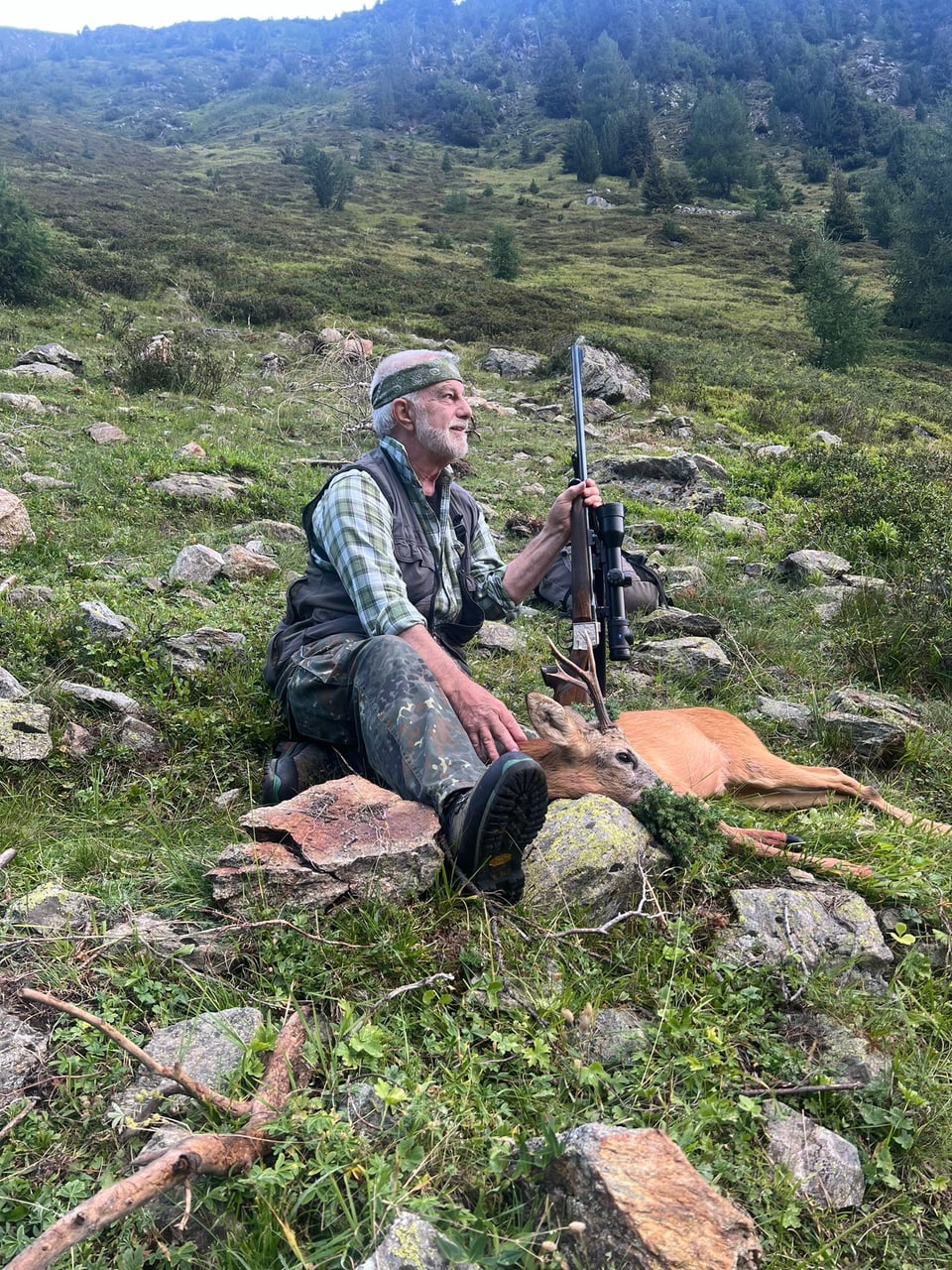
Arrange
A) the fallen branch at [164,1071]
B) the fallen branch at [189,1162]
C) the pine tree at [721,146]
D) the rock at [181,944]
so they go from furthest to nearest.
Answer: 1. the pine tree at [721,146]
2. the rock at [181,944]
3. the fallen branch at [164,1071]
4. the fallen branch at [189,1162]

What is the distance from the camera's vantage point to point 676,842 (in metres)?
2.55

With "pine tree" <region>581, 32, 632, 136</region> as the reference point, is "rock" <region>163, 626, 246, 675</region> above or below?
below

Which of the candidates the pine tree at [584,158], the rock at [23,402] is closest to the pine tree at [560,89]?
the pine tree at [584,158]

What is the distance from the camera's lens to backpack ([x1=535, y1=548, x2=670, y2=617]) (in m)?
5.98

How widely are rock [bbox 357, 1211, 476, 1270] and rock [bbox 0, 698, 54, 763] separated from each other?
8.11 ft

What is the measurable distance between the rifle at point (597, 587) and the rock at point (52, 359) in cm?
1159

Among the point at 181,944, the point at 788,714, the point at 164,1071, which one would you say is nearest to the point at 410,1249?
the point at 164,1071

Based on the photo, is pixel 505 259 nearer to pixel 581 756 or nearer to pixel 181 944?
pixel 581 756

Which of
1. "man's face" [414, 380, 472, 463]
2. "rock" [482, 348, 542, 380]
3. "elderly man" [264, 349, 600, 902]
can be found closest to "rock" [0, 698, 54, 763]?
"elderly man" [264, 349, 600, 902]

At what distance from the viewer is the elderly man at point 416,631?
89.0 inches

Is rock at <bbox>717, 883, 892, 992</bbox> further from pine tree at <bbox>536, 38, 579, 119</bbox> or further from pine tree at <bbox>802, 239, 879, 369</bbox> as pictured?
pine tree at <bbox>536, 38, 579, 119</bbox>

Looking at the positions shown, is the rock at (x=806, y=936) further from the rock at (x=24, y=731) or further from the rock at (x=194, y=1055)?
the rock at (x=24, y=731)

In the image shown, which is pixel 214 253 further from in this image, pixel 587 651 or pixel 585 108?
pixel 585 108

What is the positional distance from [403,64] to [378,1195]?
208m
